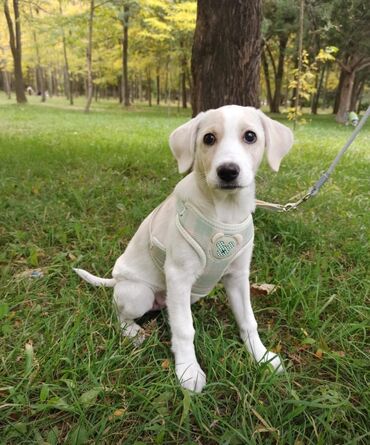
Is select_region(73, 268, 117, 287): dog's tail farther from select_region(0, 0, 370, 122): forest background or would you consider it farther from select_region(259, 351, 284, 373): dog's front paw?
select_region(0, 0, 370, 122): forest background

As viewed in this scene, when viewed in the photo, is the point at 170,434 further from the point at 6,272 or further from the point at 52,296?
the point at 6,272

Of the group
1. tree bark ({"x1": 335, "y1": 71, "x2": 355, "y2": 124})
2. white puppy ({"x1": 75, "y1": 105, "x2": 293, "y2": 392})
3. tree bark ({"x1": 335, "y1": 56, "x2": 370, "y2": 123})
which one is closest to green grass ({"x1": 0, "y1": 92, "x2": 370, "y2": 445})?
white puppy ({"x1": 75, "y1": 105, "x2": 293, "y2": 392})

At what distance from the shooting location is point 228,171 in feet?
6.32

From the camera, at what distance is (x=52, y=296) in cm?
287

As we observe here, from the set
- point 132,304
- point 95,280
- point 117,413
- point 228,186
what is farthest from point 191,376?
point 95,280

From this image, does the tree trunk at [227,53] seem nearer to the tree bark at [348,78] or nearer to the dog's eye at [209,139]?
the dog's eye at [209,139]

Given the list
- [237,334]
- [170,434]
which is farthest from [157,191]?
[170,434]

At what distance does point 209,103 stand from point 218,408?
3.32m

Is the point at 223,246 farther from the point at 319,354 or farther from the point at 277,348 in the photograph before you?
the point at 319,354

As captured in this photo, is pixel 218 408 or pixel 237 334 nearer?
pixel 218 408

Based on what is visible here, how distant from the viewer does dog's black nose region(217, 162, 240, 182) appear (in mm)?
1924

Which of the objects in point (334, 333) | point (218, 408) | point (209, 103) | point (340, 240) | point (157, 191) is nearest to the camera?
point (218, 408)

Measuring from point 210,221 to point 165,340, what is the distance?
3.13 feet

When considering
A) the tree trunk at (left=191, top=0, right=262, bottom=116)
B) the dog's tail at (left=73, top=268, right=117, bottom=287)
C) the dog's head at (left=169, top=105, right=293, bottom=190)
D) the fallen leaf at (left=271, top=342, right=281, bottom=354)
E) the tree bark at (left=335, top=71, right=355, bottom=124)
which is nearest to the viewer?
the dog's head at (left=169, top=105, right=293, bottom=190)
